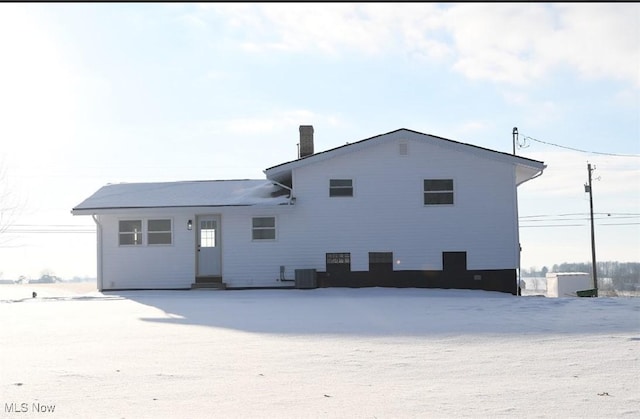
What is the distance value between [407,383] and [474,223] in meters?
18.8

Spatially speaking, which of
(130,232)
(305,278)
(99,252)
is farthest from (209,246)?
(99,252)

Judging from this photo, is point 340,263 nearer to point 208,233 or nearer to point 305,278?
point 305,278

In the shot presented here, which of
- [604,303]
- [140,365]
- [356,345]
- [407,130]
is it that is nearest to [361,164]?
[407,130]

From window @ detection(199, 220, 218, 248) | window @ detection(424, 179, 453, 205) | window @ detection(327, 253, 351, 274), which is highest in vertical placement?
window @ detection(424, 179, 453, 205)

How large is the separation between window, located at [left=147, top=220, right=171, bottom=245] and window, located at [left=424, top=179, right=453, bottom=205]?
33.3 feet

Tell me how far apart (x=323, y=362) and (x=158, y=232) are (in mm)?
18889

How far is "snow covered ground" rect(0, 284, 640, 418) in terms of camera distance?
792cm

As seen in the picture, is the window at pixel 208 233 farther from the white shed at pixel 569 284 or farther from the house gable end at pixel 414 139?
the white shed at pixel 569 284

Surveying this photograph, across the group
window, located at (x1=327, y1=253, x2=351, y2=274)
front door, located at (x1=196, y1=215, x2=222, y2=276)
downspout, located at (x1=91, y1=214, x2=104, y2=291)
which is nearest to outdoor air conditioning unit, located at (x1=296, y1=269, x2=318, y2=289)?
window, located at (x1=327, y1=253, x2=351, y2=274)

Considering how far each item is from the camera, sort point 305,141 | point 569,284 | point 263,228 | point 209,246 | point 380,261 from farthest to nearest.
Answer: point 569,284 < point 305,141 < point 209,246 < point 263,228 < point 380,261

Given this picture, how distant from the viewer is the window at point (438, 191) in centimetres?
2734

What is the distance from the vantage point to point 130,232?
2858cm

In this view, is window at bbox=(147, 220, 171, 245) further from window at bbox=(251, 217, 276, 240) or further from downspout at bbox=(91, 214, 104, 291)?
window at bbox=(251, 217, 276, 240)

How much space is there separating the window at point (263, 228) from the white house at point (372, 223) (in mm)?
39
